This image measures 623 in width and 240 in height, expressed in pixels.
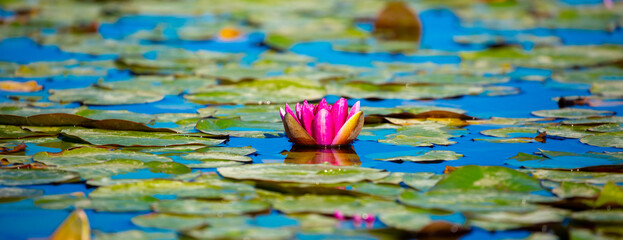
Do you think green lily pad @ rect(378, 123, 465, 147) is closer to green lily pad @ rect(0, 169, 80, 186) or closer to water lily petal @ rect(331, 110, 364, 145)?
water lily petal @ rect(331, 110, 364, 145)

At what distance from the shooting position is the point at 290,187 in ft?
8.34

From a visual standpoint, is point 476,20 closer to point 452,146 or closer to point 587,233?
point 452,146

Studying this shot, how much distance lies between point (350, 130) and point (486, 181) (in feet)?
2.72

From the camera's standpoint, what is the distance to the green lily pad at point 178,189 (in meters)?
2.47

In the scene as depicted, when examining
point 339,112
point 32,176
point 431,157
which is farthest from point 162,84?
point 431,157

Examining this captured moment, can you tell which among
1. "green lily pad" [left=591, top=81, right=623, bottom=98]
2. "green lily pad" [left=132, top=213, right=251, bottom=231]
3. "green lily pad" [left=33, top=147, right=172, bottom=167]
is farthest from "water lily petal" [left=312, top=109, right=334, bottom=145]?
"green lily pad" [left=591, top=81, right=623, bottom=98]

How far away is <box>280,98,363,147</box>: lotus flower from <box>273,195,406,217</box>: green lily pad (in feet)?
2.62

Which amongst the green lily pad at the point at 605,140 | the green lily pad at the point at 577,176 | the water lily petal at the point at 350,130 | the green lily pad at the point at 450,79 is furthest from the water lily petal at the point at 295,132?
the green lily pad at the point at 450,79

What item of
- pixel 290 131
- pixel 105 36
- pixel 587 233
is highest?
pixel 105 36

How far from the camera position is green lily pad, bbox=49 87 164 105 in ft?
13.9

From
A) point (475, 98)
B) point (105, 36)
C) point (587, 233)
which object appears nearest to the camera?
point (587, 233)

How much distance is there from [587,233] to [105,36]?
6221mm

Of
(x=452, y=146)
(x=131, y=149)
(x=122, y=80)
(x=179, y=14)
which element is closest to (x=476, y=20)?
(x=179, y=14)

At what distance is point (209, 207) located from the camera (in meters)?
2.33
